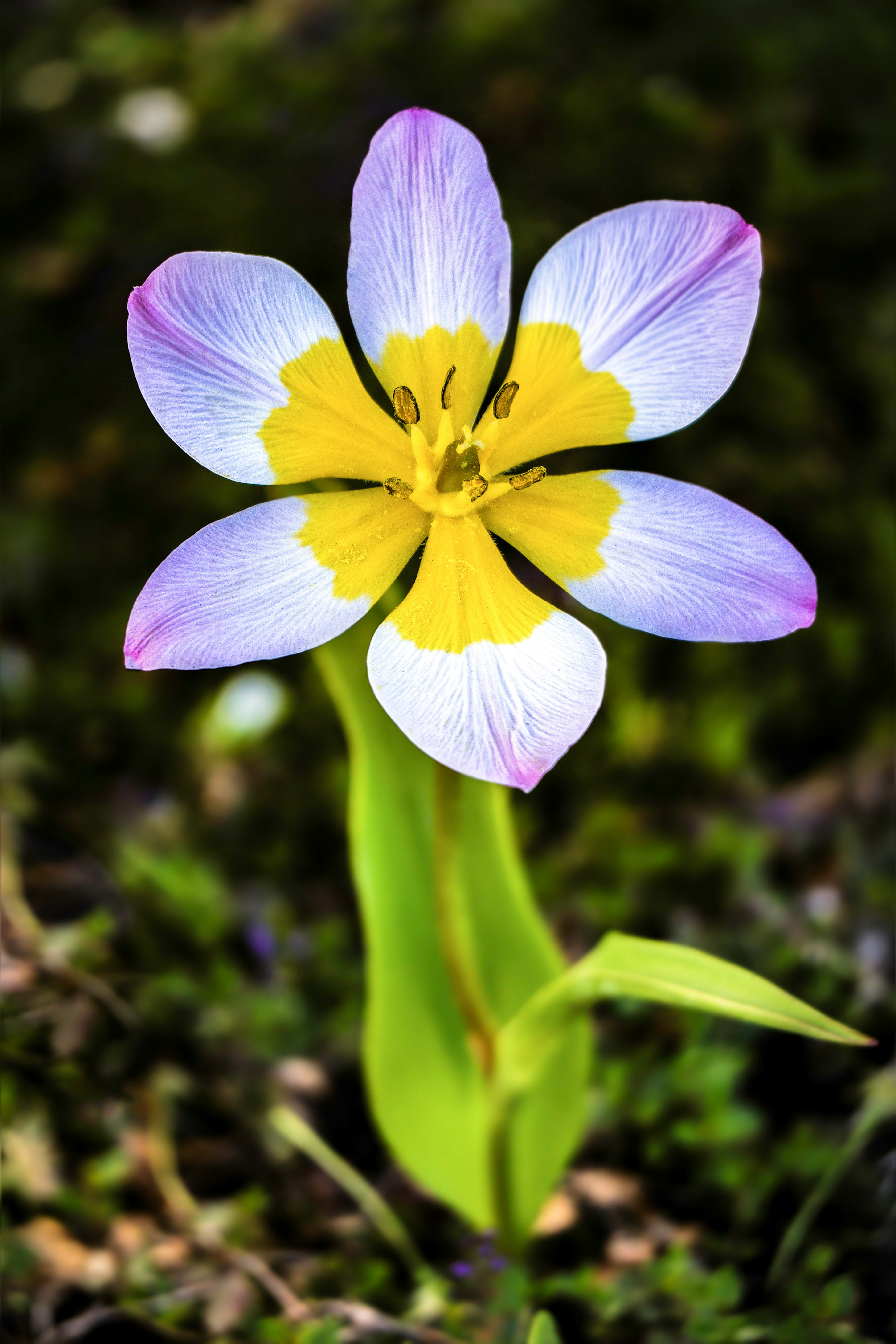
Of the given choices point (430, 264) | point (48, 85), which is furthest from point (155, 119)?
point (430, 264)

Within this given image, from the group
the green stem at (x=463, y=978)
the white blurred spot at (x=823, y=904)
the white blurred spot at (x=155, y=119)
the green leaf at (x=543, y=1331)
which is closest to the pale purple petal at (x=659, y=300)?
the green stem at (x=463, y=978)

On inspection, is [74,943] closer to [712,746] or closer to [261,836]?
[261,836]

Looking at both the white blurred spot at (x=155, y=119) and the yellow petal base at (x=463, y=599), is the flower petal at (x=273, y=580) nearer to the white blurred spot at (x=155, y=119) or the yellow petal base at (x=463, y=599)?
the yellow petal base at (x=463, y=599)

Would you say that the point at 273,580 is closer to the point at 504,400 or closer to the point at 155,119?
the point at 504,400

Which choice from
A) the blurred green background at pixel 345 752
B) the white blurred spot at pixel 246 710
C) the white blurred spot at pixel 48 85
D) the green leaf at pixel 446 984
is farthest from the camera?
the white blurred spot at pixel 48 85

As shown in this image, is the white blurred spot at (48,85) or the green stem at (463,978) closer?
the green stem at (463,978)

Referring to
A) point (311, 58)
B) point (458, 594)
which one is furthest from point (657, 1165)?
point (311, 58)

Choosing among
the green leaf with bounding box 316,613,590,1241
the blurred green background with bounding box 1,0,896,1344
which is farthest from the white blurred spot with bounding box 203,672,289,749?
the green leaf with bounding box 316,613,590,1241
